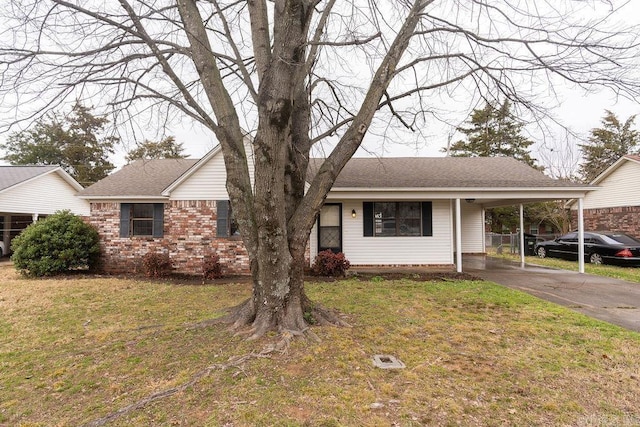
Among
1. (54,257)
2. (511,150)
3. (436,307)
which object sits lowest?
(436,307)

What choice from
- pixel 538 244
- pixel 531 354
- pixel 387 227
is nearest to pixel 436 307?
pixel 531 354

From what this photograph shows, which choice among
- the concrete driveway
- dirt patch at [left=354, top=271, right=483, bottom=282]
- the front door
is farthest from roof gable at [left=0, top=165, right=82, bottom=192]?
the concrete driveway

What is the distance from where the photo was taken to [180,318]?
5777mm

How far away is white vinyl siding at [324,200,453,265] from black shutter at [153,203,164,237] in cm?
640

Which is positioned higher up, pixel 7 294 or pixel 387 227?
pixel 387 227

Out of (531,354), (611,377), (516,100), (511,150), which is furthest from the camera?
(511,150)

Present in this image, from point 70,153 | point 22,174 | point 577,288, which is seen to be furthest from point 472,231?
point 70,153

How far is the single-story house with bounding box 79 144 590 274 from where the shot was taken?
10312mm

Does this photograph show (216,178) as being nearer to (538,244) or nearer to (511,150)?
(538,244)

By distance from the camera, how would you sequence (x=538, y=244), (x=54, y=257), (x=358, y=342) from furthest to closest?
(x=538, y=244) → (x=54, y=257) → (x=358, y=342)

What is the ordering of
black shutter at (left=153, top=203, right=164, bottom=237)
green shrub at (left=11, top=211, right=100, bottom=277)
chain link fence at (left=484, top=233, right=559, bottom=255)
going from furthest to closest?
chain link fence at (left=484, top=233, right=559, bottom=255) → black shutter at (left=153, top=203, right=164, bottom=237) → green shrub at (left=11, top=211, right=100, bottom=277)

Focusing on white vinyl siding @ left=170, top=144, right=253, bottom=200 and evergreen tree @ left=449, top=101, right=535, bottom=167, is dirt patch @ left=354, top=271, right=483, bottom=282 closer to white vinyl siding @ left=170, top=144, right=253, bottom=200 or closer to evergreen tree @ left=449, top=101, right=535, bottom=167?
white vinyl siding @ left=170, top=144, right=253, bottom=200

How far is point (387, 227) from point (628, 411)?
839cm

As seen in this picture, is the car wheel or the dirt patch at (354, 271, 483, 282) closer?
the dirt patch at (354, 271, 483, 282)
